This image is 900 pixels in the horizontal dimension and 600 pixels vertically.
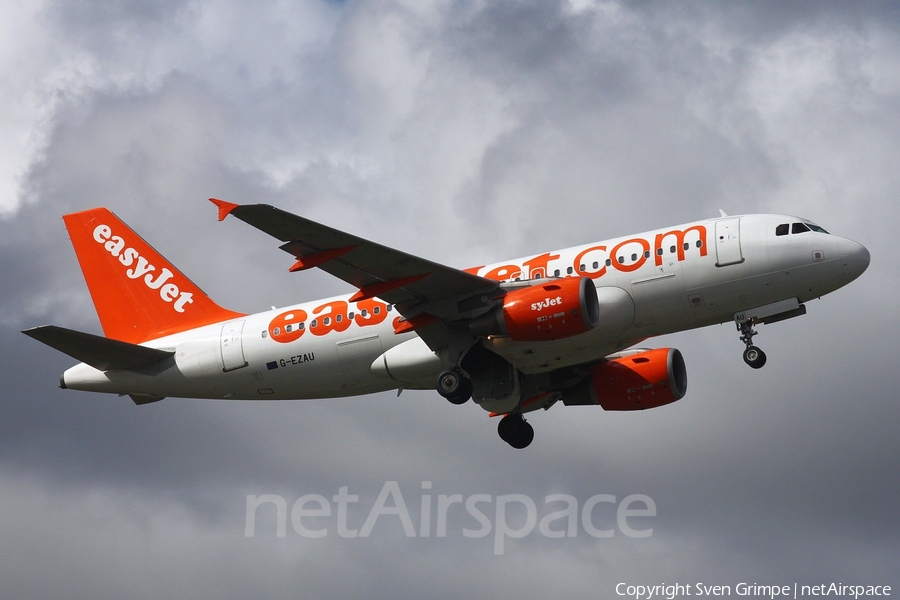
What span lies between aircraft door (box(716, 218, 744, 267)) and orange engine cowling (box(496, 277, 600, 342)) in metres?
3.98

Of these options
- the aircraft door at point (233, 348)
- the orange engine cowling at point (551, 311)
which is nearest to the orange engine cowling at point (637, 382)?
the orange engine cowling at point (551, 311)

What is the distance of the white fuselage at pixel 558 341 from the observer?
34594 mm

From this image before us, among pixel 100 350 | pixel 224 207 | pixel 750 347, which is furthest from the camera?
pixel 100 350

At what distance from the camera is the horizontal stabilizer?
1449 inches

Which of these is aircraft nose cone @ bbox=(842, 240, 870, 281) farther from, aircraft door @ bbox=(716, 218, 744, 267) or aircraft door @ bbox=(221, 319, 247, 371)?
aircraft door @ bbox=(221, 319, 247, 371)

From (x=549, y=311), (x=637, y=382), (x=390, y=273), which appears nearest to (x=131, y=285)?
(x=390, y=273)

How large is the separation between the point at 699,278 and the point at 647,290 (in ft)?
5.19

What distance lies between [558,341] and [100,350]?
50.9ft

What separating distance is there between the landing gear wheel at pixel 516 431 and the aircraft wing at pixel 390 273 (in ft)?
22.4

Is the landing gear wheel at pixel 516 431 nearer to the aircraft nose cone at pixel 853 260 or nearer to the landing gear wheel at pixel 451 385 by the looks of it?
the landing gear wheel at pixel 451 385

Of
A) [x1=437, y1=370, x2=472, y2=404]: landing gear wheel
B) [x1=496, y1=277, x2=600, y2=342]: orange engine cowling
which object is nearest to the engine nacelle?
[x1=496, y1=277, x2=600, y2=342]: orange engine cowling

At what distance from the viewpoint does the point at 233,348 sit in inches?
1551

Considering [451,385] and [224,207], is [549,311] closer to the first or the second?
[451,385]

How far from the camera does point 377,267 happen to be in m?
34.5
